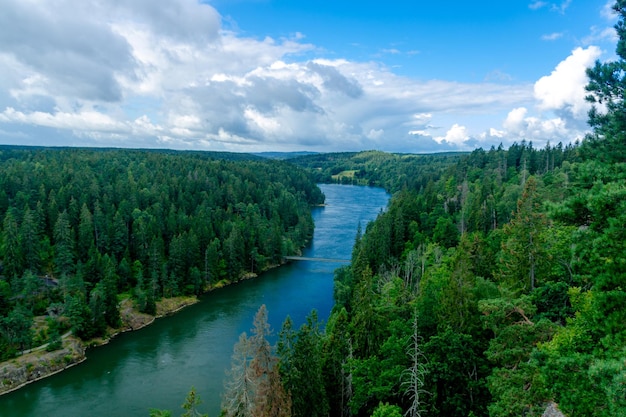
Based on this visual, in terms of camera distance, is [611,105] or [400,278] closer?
[611,105]

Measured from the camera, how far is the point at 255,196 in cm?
10712

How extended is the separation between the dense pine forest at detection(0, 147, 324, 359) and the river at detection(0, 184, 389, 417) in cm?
450

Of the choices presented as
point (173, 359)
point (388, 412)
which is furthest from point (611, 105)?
point (173, 359)

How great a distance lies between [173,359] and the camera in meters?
40.6

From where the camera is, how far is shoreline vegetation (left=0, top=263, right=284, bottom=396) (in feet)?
121

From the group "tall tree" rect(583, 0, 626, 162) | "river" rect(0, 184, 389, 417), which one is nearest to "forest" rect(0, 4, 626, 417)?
"tall tree" rect(583, 0, 626, 162)

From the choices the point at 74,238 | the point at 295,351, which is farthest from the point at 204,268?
the point at 295,351

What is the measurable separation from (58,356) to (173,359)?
10679 mm

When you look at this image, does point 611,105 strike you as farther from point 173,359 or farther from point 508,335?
point 173,359

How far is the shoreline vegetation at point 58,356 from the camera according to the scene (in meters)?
36.8

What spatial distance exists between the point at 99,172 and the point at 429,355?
10039 centimetres

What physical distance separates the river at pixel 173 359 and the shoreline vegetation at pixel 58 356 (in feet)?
2.67

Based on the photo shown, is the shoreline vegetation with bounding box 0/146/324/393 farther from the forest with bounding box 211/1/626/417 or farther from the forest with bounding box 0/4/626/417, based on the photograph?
the forest with bounding box 211/1/626/417

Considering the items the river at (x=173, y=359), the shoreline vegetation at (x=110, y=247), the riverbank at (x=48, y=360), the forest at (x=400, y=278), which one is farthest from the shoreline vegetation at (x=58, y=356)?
the forest at (x=400, y=278)
